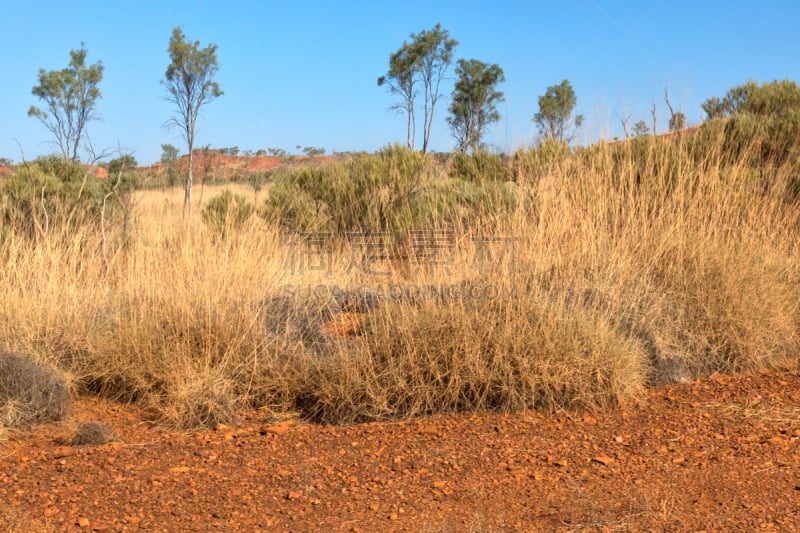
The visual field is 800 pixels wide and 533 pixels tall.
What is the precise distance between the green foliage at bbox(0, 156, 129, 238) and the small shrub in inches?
137

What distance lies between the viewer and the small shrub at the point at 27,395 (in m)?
3.94

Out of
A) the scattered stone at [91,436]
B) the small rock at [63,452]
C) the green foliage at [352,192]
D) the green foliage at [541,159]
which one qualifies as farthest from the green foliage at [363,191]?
the small rock at [63,452]

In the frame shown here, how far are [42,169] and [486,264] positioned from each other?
7.14 metres

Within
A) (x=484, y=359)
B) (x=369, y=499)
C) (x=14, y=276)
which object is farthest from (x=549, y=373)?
(x=14, y=276)

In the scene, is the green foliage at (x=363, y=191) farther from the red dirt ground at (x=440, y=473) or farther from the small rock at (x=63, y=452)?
the small rock at (x=63, y=452)

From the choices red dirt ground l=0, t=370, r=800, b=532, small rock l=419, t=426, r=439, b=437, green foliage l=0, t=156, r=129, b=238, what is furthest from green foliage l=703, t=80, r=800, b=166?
green foliage l=0, t=156, r=129, b=238

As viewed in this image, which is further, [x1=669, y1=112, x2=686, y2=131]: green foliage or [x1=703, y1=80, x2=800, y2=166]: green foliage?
[x1=703, y1=80, x2=800, y2=166]: green foliage

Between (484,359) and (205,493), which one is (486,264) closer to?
(484,359)

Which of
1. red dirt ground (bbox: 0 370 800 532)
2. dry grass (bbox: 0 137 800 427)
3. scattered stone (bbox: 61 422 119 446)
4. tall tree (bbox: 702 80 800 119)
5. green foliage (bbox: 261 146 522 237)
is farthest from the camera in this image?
tall tree (bbox: 702 80 800 119)

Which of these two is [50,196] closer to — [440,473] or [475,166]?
[475,166]

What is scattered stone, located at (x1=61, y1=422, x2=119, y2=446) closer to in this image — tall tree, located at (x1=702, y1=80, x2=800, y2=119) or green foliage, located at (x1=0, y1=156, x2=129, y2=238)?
green foliage, located at (x1=0, y1=156, x2=129, y2=238)

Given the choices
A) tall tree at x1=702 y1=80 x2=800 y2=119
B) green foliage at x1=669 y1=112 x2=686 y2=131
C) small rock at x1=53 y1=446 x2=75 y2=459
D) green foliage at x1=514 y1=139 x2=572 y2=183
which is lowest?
small rock at x1=53 y1=446 x2=75 y2=459

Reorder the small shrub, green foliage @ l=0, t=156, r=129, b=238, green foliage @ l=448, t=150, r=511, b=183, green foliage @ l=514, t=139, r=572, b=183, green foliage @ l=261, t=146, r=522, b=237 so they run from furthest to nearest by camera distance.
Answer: green foliage @ l=448, t=150, r=511, b=183, green foliage @ l=261, t=146, r=522, b=237, green foliage @ l=0, t=156, r=129, b=238, green foliage @ l=514, t=139, r=572, b=183, the small shrub

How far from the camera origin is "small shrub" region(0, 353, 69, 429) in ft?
12.9
